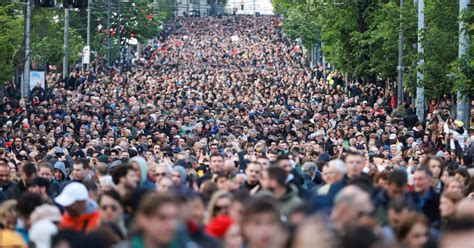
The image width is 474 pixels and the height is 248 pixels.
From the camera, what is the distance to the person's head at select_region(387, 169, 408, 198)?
15.0 m

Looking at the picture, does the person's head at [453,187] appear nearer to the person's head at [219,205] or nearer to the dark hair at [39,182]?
the person's head at [219,205]

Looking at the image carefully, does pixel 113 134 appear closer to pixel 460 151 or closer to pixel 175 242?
pixel 460 151

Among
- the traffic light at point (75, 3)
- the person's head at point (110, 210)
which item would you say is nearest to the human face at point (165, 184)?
the person's head at point (110, 210)

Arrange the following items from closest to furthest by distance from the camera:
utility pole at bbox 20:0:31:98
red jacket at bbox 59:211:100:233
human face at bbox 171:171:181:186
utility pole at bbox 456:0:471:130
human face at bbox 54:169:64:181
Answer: red jacket at bbox 59:211:100:233 → human face at bbox 171:171:181:186 → human face at bbox 54:169:64:181 → utility pole at bbox 456:0:471:130 → utility pole at bbox 20:0:31:98

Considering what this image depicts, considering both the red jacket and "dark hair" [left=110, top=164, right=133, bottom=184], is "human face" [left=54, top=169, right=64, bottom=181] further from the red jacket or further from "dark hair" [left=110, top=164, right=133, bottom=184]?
the red jacket

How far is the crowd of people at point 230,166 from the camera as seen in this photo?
432 inches

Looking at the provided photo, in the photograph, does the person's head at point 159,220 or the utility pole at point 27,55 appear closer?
the person's head at point 159,220

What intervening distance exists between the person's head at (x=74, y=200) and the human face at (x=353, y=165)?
3.27 m

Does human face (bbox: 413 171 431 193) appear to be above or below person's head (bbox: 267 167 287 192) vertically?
below

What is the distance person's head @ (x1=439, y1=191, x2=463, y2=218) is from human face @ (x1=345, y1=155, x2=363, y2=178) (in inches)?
62.1

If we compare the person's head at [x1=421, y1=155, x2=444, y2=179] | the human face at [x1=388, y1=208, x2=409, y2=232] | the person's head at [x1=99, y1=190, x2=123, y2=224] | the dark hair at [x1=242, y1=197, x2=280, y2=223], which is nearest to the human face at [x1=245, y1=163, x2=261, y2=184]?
the person's head at [x1=421, y1=155, x2=444, y2=179]

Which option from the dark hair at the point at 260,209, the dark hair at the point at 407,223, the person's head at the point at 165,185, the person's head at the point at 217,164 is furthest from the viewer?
the person's head at the point at 217,164

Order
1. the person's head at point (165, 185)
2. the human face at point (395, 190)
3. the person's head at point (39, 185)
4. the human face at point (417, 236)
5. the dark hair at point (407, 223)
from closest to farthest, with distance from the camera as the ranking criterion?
the human face at point (417, 236) → the dark hair at point (407, 223) → the person's head at point (165, 185) → the human face at point (395, 190) → the person's head at point (39, 185)

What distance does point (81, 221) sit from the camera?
1399cm
